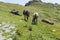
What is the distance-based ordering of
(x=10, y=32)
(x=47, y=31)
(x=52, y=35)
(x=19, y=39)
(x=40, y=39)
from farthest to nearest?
(x=47, y=31) → (x=52, y=35) → (x=10, y=32) → (x=40, y=39) → (x=19, y=39)

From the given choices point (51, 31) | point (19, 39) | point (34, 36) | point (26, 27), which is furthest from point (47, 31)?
point (19, 39)

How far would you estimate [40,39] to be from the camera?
26.2 m

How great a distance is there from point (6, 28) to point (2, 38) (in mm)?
5094

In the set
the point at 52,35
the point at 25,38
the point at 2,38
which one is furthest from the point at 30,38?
the point at 52,35

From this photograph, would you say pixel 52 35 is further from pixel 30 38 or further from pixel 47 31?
pixel 30 38

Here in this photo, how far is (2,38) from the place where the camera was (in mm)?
25359

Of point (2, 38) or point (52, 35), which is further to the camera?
point (52, 35)

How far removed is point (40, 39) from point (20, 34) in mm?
2590

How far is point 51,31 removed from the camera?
3288 centimetres

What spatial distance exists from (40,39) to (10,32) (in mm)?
4214

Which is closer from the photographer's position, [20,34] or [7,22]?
[20,34]

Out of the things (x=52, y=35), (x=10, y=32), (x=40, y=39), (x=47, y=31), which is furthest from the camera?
(x=47, y=31)

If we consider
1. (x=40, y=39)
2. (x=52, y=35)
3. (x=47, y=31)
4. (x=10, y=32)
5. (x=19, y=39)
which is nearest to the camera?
(x=19, y=39)

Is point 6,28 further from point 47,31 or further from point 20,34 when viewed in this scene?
point 47,31
